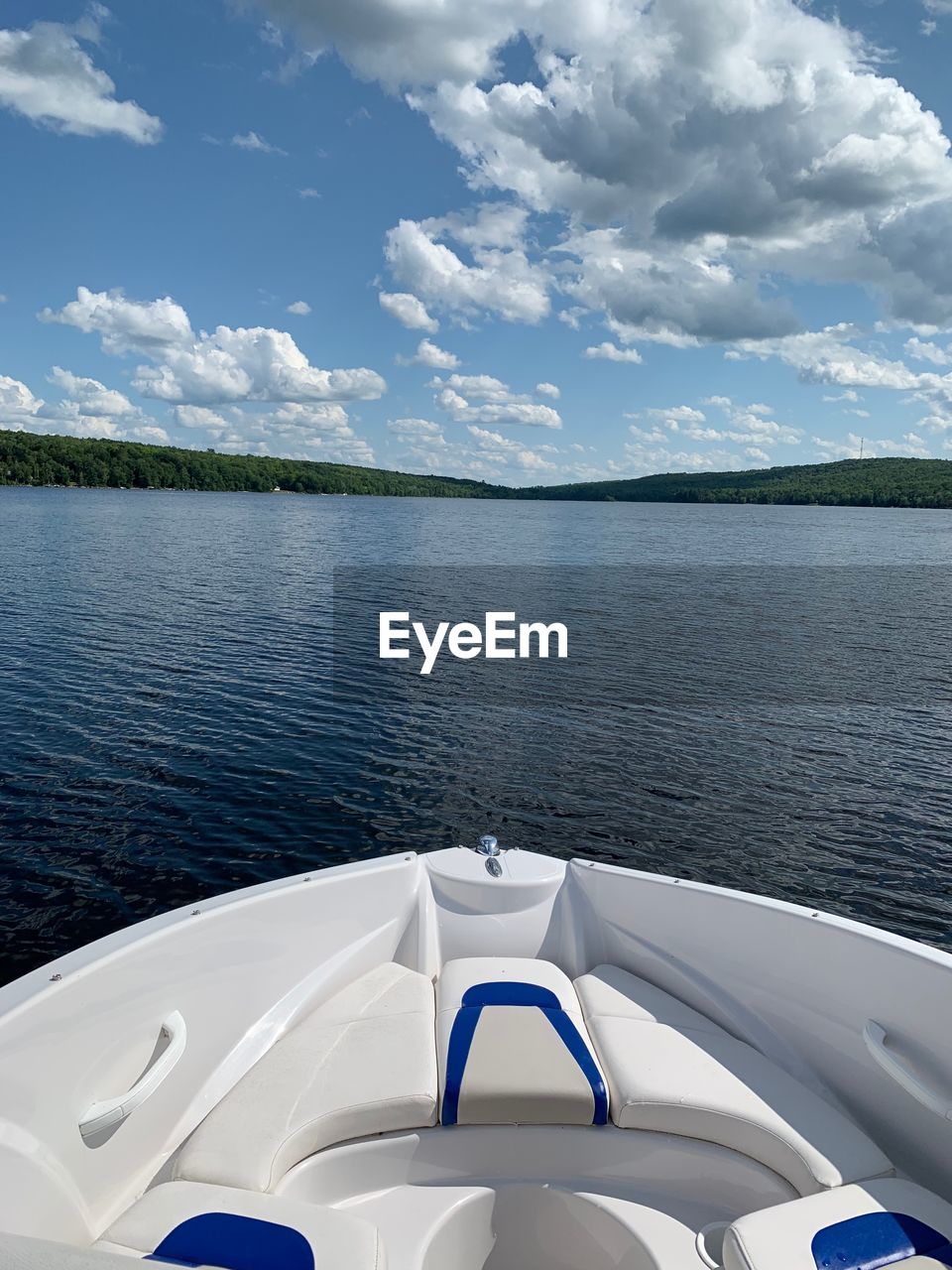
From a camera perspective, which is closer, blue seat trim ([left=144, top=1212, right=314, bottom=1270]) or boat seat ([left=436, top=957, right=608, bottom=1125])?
blue seat trim ([left=144, top=1212, right=314, bottom=1270])

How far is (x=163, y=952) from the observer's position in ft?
14.1

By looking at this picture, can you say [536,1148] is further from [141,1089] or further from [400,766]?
[400,766]

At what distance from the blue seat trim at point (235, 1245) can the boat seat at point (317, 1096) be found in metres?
0.47

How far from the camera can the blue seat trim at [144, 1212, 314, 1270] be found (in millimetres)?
3191

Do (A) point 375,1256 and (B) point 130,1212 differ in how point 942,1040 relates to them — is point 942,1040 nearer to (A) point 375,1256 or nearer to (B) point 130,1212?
(A) point 375,1256

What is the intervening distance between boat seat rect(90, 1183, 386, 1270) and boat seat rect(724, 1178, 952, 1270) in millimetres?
1571

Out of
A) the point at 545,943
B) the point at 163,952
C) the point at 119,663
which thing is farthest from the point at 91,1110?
the point at 119,663

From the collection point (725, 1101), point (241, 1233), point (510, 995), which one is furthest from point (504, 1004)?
point (241, 1233)

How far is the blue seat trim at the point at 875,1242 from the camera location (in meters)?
3.36

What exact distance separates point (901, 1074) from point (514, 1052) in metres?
2.04

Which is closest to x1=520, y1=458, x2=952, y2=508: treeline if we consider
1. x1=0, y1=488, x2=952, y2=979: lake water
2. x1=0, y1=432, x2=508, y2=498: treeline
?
x1=0, y1=432, x2=508, y2=498: treeline

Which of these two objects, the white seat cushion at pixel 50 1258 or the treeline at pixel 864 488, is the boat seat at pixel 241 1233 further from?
the treeline at pixel 864 488

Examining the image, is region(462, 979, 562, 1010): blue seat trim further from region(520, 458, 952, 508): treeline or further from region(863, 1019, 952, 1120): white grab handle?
region(520, 458, 952, 508): treeline

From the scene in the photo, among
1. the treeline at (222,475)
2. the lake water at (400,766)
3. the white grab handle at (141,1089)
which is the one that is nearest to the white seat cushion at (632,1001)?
the white grab handle at (141,1089)
